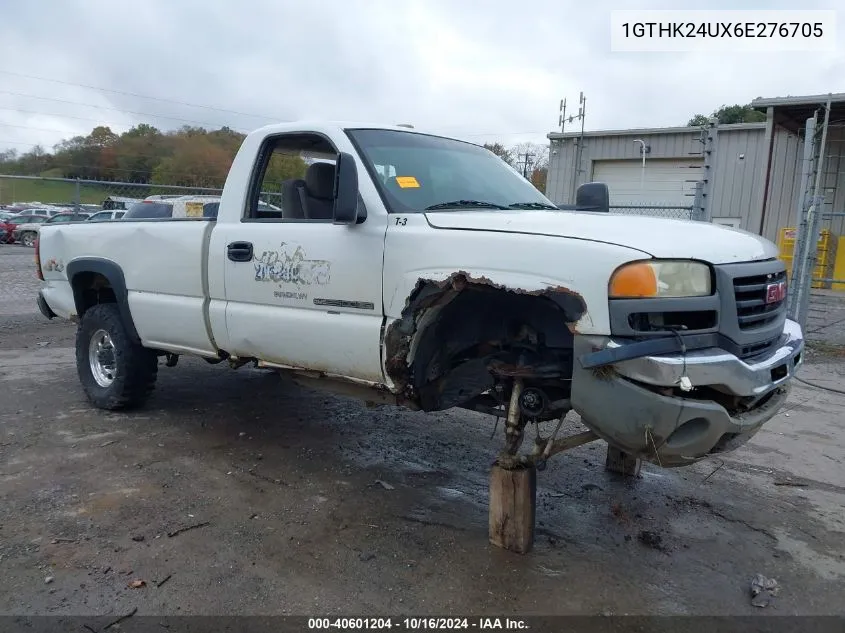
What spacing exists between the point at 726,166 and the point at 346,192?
1962cm

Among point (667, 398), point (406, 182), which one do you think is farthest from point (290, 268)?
point (667, 398)

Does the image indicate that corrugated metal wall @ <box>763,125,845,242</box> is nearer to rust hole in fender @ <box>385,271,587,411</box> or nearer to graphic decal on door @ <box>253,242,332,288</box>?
rust hole in fender @ <box>385,271,587,411</box>

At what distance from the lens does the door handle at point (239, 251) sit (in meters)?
4.24

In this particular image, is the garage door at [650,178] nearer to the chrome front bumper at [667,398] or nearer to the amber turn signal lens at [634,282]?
the chrome front bumper at [667,398]

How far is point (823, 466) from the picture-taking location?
483cm

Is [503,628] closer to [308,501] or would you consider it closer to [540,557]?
[540,557]

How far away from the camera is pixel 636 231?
2.97 metres

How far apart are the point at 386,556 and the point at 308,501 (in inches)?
31.4

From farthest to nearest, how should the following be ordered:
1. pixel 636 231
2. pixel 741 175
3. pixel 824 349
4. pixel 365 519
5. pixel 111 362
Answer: pixel 741 175, pixel 824 349, pixel 111 362, pixel 365 519, pixel 636 231

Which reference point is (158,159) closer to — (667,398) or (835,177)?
(667,398)

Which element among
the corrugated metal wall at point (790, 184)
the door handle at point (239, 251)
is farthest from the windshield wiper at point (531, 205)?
the corrugated metal wall at point (790, 184)

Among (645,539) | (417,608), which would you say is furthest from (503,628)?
(645,539)

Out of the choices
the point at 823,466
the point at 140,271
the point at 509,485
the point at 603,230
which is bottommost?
the point at 823,466

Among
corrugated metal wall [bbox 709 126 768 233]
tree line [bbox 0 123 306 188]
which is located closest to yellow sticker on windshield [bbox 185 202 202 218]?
tree line [bbox 0 123 306 188]
